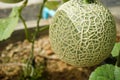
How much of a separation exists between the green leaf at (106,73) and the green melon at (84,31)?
0.08ft

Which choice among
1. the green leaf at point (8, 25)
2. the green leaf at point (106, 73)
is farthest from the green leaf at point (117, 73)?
the green leaf at point (8, 25)

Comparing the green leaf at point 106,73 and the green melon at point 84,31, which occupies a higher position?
the green melon at point 84,31

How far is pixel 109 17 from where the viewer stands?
0.70 meters

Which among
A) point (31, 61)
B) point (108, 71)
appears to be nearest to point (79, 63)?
point (108, 71)

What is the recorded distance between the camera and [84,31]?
26.3 inches

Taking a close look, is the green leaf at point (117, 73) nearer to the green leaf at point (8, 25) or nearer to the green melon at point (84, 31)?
the green melon at point (84, 31)

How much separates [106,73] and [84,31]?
0.11 m

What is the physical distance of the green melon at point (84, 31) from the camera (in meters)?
0.67

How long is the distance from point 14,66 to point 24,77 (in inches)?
4.4

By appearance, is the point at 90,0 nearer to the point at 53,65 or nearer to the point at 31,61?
the point at 31,61

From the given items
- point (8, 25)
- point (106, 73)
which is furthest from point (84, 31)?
point (8, 25)

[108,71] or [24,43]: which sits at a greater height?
[108,71]

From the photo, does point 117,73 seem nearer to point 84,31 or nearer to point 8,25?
point 84,31

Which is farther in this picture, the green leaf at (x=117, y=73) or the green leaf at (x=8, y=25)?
the green leaf at (x=8, y=25)
